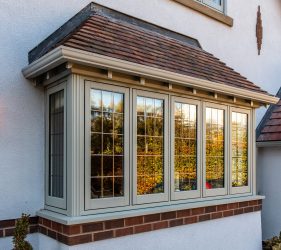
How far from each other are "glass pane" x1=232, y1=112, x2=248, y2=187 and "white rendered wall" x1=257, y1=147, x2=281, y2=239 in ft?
6.02

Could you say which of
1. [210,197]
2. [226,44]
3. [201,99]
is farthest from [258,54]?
[210,197]

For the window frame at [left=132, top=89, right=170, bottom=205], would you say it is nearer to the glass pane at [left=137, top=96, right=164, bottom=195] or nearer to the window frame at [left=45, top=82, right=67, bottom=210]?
the glass pane at [left=137, top=96, right=164, bottom=195]

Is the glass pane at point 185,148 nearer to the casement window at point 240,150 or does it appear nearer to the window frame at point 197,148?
the window frame at point 197,148

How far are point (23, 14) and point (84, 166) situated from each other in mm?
2050

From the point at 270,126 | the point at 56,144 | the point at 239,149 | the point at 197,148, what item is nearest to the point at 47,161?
the point at 56,144

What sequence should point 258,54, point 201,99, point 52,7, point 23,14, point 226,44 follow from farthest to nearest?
point 258,54 < point 226,44 < point 201,99 < point 52,7 < point 23,14

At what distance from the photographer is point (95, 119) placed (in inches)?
169

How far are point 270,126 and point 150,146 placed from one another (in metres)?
4.35

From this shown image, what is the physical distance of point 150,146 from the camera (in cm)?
486

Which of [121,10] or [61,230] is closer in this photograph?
[61,230]

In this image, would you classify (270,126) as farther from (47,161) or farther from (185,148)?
(47,161)

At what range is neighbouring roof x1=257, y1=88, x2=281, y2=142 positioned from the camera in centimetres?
A: 786

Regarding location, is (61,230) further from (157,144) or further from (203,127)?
(203,127)

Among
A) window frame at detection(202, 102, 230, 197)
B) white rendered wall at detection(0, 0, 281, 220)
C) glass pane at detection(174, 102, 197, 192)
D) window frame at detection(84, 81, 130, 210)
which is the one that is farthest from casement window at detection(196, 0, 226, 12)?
window frame at detection(84, 81, 130, 210)
